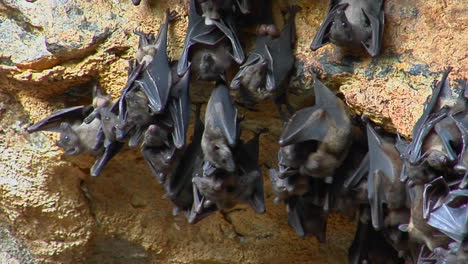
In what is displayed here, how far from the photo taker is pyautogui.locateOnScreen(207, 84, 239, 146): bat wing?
3.49m

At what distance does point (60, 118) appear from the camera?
156 inches

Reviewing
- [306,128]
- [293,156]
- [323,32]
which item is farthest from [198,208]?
[323,32]

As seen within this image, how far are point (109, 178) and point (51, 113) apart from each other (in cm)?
48

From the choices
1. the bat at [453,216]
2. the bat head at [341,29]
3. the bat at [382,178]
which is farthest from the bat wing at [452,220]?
the bat head at [341,29]

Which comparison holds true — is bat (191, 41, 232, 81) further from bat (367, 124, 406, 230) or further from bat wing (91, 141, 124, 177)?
bat (367, 124, 406, 230)

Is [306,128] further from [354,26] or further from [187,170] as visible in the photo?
[187,170]

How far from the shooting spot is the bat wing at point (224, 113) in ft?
11.5

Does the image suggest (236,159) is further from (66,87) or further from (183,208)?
(66,87)

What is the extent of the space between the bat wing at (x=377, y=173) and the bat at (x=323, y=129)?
4.3 inches

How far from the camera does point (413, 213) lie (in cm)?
324

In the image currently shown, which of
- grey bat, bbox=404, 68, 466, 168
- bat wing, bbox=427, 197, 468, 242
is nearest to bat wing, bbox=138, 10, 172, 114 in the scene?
grey bat, bbox=404, 68, 466, 168

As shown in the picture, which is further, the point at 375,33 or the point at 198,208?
the point at 198,208

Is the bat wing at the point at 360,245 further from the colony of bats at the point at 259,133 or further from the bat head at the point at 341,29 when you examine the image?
the bat head at the point at 341,29

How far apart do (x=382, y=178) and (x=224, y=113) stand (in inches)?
28.4
